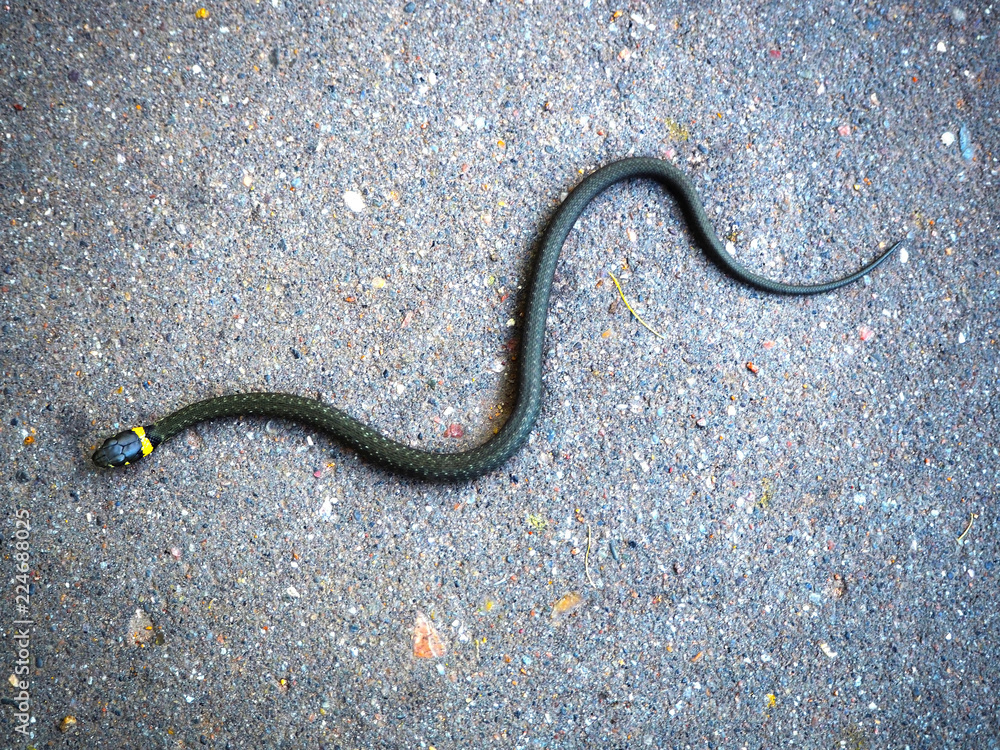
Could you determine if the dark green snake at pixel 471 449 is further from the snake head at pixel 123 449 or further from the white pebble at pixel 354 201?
the white pebble at pixel 354 201

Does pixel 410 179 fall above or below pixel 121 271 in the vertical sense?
above

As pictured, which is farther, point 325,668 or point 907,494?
point 907,494

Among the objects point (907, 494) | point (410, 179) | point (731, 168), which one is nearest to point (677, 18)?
point (731, 168)

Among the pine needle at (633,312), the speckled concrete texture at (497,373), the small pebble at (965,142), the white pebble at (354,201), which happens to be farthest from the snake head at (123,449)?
the small pebble at (965,142)

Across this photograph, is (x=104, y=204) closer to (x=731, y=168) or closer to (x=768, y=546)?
(x=731, y=168)

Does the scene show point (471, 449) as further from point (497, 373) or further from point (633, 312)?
point (633, 312)

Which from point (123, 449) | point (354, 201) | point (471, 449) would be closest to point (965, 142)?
point (471, 449)

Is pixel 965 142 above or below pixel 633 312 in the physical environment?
above
